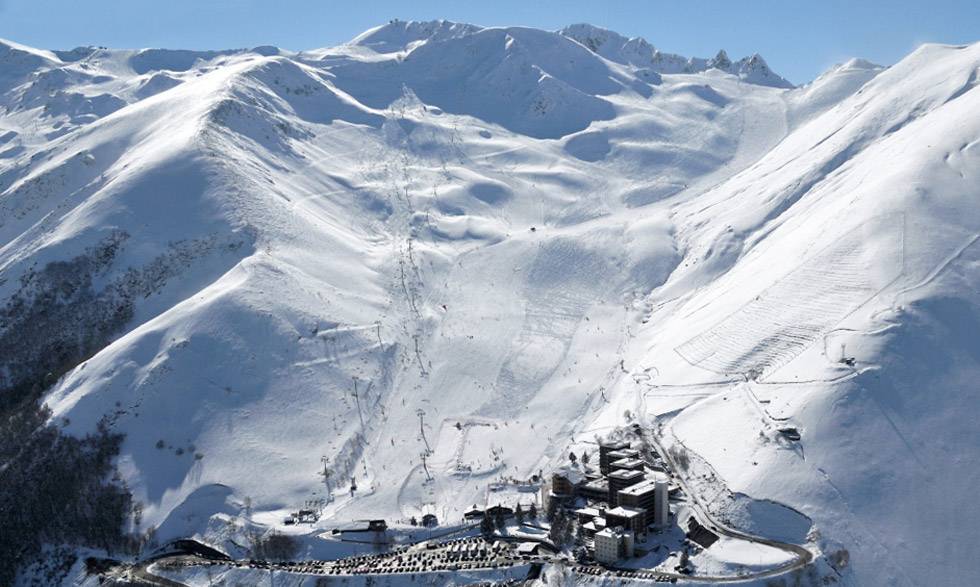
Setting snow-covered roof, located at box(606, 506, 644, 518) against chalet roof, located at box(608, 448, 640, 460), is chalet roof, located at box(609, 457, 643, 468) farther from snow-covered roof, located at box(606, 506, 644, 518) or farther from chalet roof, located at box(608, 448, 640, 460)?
snow-covered roof, located at box(606, 506, 644, 518)

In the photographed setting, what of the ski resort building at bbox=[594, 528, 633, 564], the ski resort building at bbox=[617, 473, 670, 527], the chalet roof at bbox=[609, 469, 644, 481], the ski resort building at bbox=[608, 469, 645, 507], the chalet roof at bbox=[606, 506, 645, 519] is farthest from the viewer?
the chalet roof at bbox=[609, 469, 644, 481]

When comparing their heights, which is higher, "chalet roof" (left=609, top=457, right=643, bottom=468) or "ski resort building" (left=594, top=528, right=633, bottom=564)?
"chalet roof" (left=609, top=457, right=643, bottom=468)

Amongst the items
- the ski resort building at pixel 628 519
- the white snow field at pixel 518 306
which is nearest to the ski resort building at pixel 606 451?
the white snow field at pixel 518 306

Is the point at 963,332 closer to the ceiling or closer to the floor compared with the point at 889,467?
closer to the ceiling

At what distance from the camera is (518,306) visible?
309 feet

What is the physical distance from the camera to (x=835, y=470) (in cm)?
5372

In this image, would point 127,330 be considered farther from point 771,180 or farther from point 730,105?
point 730,105

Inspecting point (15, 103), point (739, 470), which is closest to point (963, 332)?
point (739, 470)

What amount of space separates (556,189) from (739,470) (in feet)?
259

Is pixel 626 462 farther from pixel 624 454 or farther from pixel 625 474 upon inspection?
pixel 625 474

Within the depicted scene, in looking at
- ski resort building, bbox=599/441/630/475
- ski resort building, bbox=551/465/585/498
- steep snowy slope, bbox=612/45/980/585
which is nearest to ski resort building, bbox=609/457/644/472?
ski resort building, bbox=599/441/630/475

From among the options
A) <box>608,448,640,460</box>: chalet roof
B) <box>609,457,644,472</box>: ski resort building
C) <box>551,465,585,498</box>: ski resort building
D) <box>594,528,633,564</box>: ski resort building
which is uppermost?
<box>608,448,640,460</box>: chalet roof

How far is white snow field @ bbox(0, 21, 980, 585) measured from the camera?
56719 mm

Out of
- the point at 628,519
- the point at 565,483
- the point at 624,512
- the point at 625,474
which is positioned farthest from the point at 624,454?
the point at 628,519
